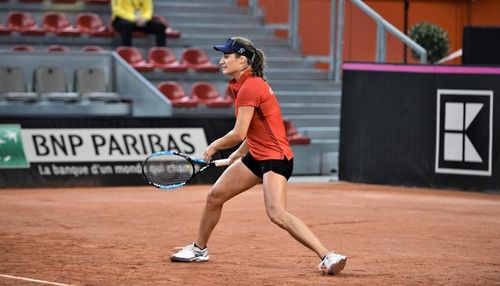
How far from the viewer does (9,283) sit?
333 inches

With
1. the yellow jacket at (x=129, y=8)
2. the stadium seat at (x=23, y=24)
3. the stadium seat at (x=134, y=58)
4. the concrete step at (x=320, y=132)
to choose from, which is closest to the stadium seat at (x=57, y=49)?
the stadium seat at (x=23, y=24)

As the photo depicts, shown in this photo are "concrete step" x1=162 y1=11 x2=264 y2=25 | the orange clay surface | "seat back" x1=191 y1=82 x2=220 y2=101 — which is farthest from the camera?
"concrete step" x1=162 y1=11 x2=264 y2=25

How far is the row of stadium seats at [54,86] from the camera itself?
19188 millimetres

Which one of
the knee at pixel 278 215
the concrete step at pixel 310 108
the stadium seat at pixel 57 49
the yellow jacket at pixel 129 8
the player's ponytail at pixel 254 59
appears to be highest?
the yellow jacket at pixel 129 8

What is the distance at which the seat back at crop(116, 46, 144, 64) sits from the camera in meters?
21.1

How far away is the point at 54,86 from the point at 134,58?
80.4 inches

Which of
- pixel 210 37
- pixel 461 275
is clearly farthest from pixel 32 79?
pixel 461 275

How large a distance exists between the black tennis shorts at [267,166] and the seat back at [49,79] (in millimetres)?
11136

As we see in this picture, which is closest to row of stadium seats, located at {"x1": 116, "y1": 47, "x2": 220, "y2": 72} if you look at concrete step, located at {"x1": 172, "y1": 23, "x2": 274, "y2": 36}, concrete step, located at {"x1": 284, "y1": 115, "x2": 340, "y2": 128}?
concrete step, located at {"x1": 172, "y1": 23, "x2": 274, "y2": 36}

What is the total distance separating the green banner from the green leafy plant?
11705mm

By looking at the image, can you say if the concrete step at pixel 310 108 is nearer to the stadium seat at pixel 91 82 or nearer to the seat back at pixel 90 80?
the stadium seat at pixel 91 82

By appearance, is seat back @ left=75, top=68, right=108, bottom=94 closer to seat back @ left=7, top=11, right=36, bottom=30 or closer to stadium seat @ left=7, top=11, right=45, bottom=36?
stadium seat @ left=7, top=11, right=45, bottom=36

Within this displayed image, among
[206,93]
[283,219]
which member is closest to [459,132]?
[206,93]

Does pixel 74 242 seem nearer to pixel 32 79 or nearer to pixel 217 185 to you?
pixel 217 185
